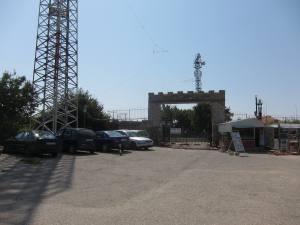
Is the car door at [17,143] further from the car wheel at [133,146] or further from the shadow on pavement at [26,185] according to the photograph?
the car wheel at [133,146]

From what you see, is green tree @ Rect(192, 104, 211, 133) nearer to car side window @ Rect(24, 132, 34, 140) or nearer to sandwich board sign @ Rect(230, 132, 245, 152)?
sandwich board sign @ Rect(230, 132, 245, 152)

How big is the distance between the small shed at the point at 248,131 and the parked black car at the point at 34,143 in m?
15.1

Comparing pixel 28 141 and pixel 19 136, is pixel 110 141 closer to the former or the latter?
pixel 19 136

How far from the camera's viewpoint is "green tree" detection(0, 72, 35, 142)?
23.0m

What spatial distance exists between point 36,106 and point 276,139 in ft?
57.8

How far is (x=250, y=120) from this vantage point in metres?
32.2

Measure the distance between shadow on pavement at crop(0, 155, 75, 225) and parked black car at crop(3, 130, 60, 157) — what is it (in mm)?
2151

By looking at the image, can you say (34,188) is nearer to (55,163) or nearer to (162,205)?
(162,205)

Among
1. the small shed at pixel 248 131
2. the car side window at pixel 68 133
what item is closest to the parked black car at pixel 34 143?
the car side window at pixel 68 133

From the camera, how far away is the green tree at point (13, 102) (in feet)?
75.4

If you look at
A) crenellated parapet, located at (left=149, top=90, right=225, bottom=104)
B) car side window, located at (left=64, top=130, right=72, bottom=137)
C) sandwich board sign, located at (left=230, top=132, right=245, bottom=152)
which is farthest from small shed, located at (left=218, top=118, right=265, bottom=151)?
car side window, located at (left=64, top=130, right=72, bottom=137)

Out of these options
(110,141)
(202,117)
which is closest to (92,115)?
(110,141)

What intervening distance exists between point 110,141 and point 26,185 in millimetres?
15459

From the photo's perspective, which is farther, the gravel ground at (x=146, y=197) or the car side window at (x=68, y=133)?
the car side window at (x=68, y=133)
